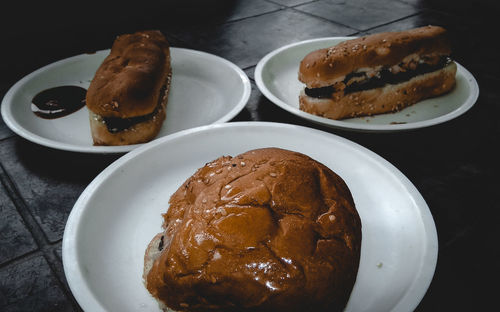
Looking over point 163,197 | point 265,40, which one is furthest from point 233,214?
point 265,40

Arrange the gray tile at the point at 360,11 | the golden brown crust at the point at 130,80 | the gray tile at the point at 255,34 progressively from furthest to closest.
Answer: the gray tile at the point at 360,11 < the gray tile at the point at 255,34 < the golden brown crust at the point at 130,80

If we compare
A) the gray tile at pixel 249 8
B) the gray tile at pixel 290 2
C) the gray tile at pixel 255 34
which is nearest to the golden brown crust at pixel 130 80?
the gray tile at pixel 255 34

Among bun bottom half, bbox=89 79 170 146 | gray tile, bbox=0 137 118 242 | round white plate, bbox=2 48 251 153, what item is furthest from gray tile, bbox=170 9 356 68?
gray tile, bbox=0 137 118 242

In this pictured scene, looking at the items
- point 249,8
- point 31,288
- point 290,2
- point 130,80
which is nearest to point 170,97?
point 130,80

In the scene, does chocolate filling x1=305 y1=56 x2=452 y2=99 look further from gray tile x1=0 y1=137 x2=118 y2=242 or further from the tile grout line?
the tile grout line

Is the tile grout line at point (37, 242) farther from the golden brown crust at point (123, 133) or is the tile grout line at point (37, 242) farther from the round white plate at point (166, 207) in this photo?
the golden brown crust at point (123, 133)
